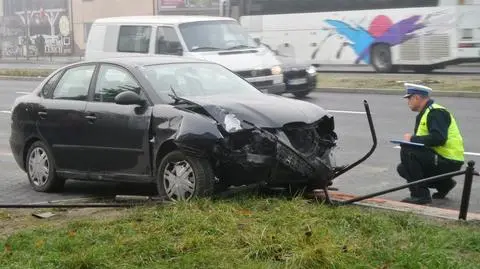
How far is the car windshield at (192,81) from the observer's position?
23.2 ft

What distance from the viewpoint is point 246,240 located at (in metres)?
4.80

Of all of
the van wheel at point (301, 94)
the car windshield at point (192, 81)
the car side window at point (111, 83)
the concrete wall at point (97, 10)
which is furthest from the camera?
the concrete wall at point (97, 10)

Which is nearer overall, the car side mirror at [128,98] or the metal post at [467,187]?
the metal post at [467,187]

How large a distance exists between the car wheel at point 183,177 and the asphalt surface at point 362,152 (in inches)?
40.8

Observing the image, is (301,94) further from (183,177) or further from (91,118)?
(183,177)

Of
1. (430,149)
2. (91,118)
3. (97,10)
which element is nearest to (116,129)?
(91,118)

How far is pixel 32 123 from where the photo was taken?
26.1 feet

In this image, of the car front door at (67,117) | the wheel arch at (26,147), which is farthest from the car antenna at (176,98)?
the wheel arch at (26,147)

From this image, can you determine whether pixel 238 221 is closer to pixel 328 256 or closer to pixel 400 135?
pixel 328 256

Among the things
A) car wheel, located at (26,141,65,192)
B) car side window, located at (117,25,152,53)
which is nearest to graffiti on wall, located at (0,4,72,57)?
car side window, located at (117,25,152,53)

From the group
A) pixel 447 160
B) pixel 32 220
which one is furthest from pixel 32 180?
pixel 447 160

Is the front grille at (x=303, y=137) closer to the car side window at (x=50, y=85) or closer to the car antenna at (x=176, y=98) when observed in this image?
the car antenna at (x=176, y=98)

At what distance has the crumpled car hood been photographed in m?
6.30

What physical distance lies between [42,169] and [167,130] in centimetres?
202
